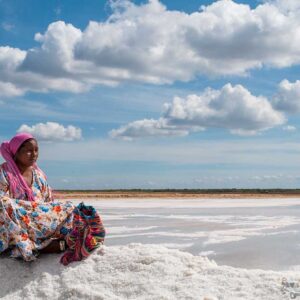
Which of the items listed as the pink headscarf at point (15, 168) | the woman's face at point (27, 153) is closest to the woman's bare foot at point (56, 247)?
the pink headscarf at point (15, 168)

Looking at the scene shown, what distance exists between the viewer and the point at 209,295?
391cm

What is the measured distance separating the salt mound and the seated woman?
146mm

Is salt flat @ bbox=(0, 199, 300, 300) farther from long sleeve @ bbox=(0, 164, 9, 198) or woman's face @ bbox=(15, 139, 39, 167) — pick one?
woman's face @ bbox=(15, 139, 39, 167)

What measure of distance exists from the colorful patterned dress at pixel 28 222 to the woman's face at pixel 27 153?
0.20 metres

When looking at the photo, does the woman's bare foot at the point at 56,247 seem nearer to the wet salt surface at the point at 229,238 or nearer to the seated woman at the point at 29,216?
the seated woman at the point at 29,216

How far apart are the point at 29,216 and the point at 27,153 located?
24.5 inches

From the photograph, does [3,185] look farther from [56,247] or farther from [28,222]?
[56,247]

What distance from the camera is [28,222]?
190 inches

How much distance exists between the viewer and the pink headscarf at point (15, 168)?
16.4ft

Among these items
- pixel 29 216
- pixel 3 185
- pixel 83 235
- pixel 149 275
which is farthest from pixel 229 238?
pixel 3 185

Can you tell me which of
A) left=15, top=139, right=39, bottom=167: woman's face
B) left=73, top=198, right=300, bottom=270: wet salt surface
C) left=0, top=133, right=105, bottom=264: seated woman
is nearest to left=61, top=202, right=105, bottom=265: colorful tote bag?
left=0, top=133, right=105, bottom=264: seated woman

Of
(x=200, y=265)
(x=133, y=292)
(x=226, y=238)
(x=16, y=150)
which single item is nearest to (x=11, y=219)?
(x=16, y=150)

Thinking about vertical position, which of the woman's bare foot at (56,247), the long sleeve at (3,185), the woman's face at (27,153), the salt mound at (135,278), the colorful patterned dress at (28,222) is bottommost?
the salt mound at (135,278)

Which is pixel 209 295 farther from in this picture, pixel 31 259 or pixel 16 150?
pixel 16 150
